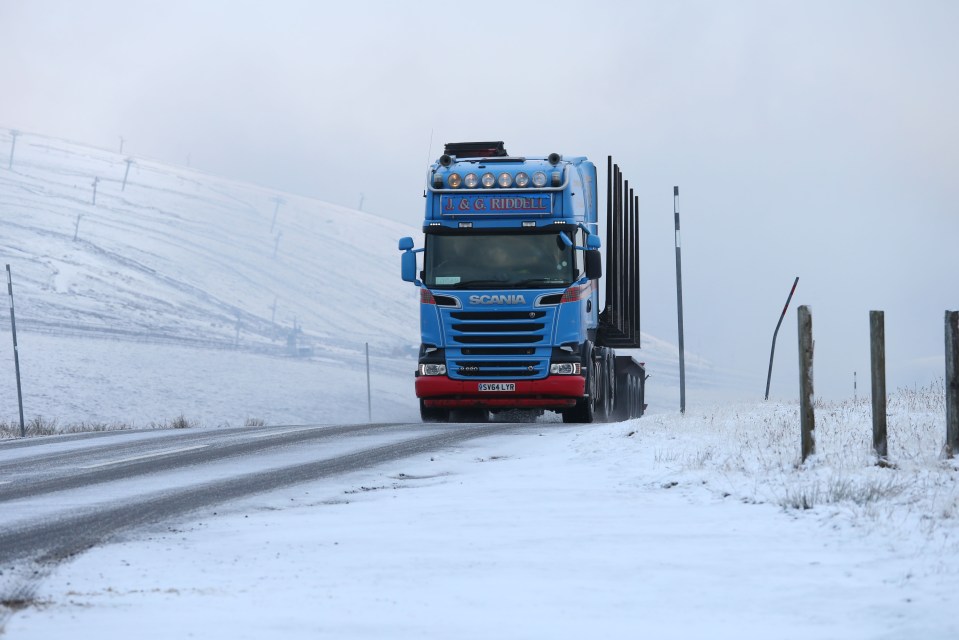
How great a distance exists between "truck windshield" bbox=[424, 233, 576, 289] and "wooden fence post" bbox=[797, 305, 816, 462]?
30.6 ft

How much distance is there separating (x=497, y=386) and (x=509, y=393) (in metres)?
0.23

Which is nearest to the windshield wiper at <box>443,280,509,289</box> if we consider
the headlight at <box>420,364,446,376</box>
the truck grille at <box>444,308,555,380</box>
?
the truck grille at <box>444,308,555,380</box>

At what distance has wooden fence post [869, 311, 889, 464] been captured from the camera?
9.84m

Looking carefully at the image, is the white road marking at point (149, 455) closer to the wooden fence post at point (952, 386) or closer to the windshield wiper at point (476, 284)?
the windshield wiper at point (476, 284)

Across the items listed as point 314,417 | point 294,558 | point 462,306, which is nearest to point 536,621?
point 294,558

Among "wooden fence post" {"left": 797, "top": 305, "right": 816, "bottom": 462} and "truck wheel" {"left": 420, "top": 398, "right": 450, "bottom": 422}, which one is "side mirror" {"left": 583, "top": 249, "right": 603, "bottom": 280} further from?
"wooden fence post" {"left": 797, "top": 305, "right": 816, "bottom": 462}

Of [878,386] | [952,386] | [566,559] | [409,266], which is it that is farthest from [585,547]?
[409,266]

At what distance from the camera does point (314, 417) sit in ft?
305

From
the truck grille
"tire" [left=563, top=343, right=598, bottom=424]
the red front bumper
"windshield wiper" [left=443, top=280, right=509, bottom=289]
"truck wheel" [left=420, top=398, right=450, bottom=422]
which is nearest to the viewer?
"windshield wiper" [left=443, top=280, right=509, bottom=289]

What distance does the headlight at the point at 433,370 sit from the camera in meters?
19.8

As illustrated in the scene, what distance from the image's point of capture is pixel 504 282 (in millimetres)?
19359

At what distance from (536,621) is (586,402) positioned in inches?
596

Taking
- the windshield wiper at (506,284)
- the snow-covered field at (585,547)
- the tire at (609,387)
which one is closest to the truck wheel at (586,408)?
the windshield wiper at (506,284)

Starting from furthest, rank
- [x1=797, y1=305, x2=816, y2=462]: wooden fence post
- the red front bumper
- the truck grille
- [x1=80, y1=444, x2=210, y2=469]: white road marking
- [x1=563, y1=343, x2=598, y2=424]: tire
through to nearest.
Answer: [x1=563, y1=343, x2=598, y2=424]: tire < the red front bumper < the truck grille < [x1=80, y1=444, x2=210, y2=469]: white road marking < [x1=797, y1=305, x2=816, y2=462]: wooden fence post
